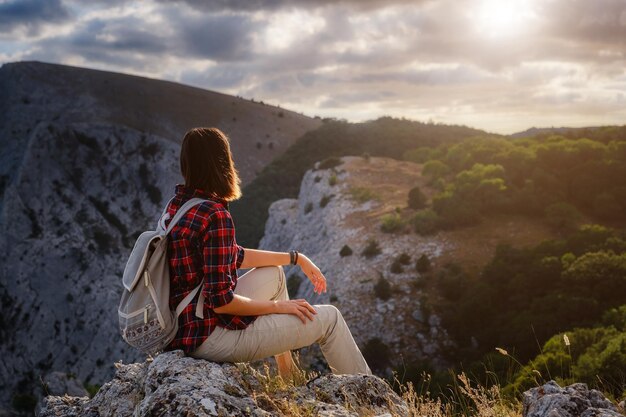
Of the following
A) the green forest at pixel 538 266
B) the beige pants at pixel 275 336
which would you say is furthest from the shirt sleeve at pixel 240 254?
the green forest at pixel 538 266

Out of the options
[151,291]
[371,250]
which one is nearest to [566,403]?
[151,291]

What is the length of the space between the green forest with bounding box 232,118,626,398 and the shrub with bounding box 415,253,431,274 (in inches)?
18.0

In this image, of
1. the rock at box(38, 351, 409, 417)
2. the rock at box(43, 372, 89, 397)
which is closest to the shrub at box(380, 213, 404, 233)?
the rock at box(43, 372, 89, 397)

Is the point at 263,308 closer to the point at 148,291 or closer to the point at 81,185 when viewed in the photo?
the point at 148,291

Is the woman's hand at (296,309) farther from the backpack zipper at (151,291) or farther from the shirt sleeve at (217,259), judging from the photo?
the backpack zipper at (151,291)

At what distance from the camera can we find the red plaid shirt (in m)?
3.54

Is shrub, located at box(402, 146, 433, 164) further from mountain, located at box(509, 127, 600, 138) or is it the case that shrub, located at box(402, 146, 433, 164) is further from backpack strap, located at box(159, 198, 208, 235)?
backpack strap, located at box(159, 198, 208, 235)

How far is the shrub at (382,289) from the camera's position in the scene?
17566 mm

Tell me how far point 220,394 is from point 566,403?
2352 mm

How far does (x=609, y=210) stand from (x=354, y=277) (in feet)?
36.4

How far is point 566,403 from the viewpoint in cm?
349

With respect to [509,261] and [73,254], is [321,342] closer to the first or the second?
[509,261]

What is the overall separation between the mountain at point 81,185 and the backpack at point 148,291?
30.5 metres

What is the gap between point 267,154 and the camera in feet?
216
